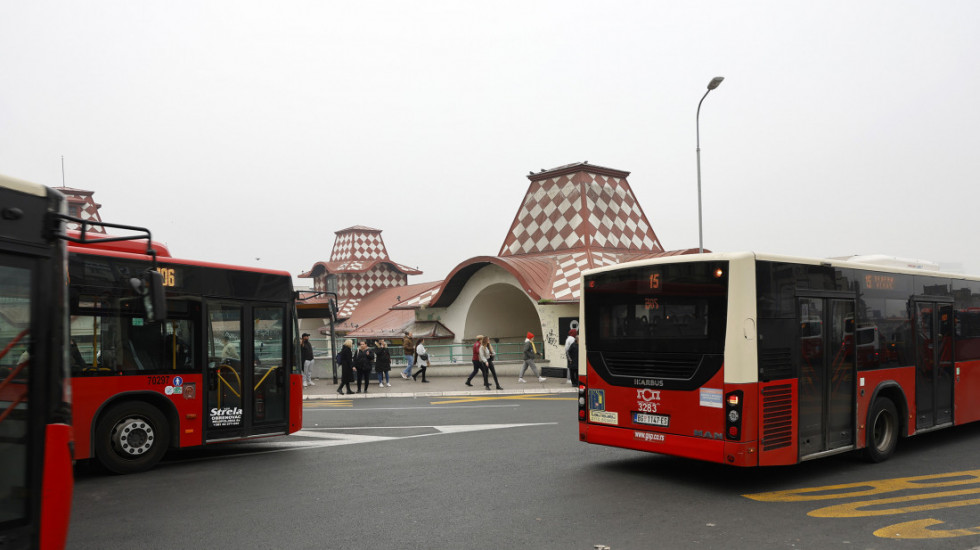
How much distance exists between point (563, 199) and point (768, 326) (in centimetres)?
2326

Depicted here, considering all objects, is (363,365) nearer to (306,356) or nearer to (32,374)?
(306,356)

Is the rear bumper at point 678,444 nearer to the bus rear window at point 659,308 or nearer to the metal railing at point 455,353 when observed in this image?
the bus rear window at point 659,308

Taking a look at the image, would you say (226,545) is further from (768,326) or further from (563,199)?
(563,199)

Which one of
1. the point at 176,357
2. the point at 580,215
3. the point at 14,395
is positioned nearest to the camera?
the point at 14,395

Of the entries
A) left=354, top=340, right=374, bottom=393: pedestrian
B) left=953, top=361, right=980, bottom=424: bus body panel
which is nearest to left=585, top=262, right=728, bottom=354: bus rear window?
left=953, top=361, right=980, bottom=424: bus body panel

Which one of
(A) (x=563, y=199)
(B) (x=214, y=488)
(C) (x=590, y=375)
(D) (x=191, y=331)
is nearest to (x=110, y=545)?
(B) (x=214, y=488)

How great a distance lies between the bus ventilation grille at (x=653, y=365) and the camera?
7824 mm

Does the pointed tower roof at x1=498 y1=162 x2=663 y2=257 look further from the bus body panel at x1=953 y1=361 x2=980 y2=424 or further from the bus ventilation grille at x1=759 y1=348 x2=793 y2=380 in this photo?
the bus ventilation grille at x1=759 y1=348 x2=793 y2=380

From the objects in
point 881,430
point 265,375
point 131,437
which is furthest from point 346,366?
point 881,430

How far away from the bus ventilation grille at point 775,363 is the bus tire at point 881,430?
188 cm

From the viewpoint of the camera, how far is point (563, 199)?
30.6 m

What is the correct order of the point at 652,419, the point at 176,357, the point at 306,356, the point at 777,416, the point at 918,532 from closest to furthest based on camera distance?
the point at 918,532
the point at 777,416
the point at 652,419
the point at 176,357
the point at 306,356

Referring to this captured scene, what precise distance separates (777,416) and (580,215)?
2216 cm

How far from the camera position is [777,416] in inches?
300
